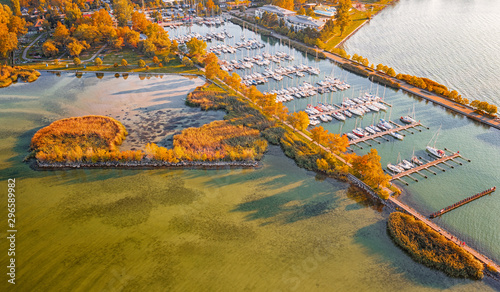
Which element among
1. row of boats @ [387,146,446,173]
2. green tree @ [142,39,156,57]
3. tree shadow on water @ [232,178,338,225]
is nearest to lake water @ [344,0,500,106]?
row of boats @ [387,146,446,173]

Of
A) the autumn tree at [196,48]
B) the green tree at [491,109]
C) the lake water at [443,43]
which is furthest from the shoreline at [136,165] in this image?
the lake water at [443,43]

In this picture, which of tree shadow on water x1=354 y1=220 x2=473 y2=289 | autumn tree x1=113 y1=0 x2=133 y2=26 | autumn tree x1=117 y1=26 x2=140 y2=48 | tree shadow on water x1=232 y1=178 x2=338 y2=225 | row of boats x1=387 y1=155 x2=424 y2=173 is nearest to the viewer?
tree shadow on water x1=354 y1=220 x2=473 y2=289

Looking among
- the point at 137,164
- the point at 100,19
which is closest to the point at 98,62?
the point at 100,19

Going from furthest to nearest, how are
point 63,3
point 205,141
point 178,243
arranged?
point 63,3 → point 205,141 → point 178,243

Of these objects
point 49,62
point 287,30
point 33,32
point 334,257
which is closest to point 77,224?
point 334,257

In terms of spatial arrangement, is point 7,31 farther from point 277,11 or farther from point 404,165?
point 404,165

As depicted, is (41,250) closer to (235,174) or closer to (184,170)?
(184,170)

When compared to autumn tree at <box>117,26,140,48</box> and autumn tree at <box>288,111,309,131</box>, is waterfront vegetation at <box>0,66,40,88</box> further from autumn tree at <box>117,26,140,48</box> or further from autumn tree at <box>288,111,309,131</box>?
autumn tree at <box>288,111,309,131</box>

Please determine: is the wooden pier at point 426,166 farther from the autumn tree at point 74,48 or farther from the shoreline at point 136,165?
the autumn tree at point 74,48
